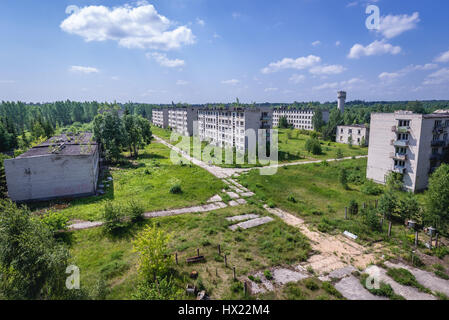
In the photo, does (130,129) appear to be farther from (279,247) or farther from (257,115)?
(279,247)

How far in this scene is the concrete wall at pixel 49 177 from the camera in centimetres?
2666

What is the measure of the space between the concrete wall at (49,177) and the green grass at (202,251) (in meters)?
10.6

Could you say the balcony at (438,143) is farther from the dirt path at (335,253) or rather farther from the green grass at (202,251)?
the green grass at (202,251)

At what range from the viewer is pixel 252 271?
15.5 meters

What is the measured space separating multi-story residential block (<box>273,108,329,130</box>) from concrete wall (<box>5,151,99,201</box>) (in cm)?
8614

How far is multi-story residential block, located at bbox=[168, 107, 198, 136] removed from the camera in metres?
82.7

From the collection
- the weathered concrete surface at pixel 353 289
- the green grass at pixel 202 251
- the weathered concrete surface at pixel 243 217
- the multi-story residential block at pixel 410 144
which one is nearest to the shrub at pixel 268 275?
the green grass at pixel 202 251

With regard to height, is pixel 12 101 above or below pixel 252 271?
above

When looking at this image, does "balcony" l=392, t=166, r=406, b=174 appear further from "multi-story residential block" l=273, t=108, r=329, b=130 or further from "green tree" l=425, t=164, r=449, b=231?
"multi-story residential block" l=273, t=108, r=329, b=130

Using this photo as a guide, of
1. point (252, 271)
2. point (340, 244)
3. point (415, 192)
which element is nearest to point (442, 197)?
point (340, 244)

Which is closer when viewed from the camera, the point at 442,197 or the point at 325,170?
the point at 442,197

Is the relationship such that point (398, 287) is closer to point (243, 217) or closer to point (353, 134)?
point (243, 217)
